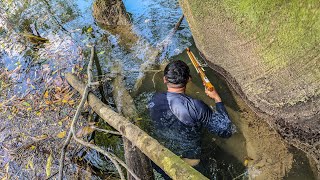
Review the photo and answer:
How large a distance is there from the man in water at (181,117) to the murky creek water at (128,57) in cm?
36

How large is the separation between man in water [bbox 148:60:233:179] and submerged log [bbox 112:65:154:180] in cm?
45

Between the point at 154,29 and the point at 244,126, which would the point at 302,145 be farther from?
the point at 154,29

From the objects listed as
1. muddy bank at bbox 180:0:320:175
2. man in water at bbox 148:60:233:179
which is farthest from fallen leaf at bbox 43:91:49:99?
muddy bank at bbox 180:0:320:175

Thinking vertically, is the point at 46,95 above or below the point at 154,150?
below

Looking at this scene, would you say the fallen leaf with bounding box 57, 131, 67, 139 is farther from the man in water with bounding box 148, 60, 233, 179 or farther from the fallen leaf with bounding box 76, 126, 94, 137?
the man in water with bounding box 148, 60, 233, 179

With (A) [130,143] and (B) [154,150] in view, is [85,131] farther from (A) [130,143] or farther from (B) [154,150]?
(B) [154,150]

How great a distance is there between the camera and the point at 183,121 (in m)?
3.73

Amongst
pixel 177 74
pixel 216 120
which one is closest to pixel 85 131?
pixel 177 74

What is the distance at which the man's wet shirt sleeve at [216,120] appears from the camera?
3822mm

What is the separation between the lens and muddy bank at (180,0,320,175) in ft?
11.2

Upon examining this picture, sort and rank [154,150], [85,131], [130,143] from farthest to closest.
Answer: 1. [85,131]
2. [130,143]
3. [154,150]

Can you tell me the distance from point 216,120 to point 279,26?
1313 millimetres

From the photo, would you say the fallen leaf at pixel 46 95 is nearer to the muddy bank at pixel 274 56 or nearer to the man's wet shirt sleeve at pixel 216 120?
the muddy bank at pixel 274 56

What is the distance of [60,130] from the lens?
471 cm
